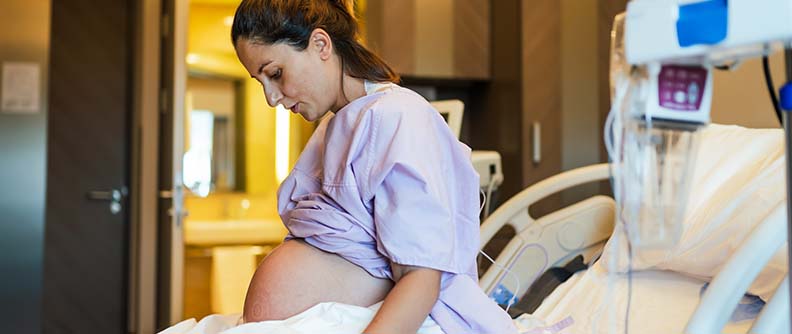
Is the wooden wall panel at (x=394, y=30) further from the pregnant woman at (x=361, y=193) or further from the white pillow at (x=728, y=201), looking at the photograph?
the pregnant woman at (x=361, y=193)

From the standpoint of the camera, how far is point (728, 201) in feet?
4.20

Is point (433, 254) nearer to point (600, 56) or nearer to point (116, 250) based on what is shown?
point (600, 56)

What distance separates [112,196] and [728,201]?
2.74 meters

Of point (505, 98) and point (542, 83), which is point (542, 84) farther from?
point (505, 98)

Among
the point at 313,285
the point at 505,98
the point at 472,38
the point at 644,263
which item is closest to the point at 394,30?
the point at 472,38

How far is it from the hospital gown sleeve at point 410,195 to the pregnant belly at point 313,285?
0.08 meters

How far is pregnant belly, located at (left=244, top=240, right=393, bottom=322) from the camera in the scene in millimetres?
976

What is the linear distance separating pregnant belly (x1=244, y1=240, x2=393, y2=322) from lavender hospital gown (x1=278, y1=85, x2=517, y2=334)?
0.02m

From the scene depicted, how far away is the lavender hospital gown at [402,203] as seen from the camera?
0.88 metres

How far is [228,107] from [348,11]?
119 inches

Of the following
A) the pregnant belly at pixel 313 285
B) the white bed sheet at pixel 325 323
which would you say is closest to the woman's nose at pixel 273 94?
the pregnant belly at pixel 313 285

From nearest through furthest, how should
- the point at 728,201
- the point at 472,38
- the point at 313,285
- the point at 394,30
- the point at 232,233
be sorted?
the point at 313,285 → the point at 728,201 → the point at 394,30 → the point at 472,38 → the point at 232,233

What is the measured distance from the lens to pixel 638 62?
0.63 metres

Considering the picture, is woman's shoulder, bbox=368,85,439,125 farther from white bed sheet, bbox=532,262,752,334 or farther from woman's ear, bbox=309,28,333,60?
white bed sheet, bbox=532,262,752,334
